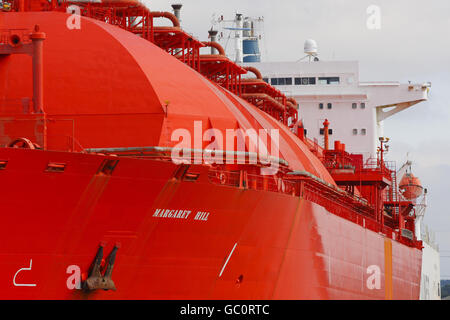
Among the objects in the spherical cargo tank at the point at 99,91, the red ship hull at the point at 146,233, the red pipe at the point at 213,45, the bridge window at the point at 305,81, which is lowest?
the red ship hull at the point at 146,233

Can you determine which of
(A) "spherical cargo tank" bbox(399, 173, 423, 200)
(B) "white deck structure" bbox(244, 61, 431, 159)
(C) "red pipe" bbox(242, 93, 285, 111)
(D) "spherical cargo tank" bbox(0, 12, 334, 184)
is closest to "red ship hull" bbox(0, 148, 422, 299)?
(D) "spherical cargo tank" bbox(0, 12, 334, 184)

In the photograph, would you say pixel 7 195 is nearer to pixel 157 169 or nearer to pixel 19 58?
pixel 157 169

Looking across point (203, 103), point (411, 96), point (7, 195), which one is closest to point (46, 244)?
point (7, 195)

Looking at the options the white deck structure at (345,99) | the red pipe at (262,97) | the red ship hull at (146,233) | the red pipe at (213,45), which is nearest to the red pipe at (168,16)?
the red pipe at (213,45)

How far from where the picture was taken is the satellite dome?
→ 175ft

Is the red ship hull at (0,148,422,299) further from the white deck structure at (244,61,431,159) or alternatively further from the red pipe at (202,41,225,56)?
the white deck structure at (244,61,431,159)

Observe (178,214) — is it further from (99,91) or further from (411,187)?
(411,187)

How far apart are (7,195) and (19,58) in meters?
5.89

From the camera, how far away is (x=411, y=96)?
165 feet

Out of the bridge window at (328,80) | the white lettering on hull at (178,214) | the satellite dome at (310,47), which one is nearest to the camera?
the white lettering on hull at (178,214)

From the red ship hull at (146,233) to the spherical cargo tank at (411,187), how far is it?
89.7 ft

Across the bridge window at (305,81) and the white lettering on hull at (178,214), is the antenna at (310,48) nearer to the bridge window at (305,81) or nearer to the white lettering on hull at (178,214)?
the bridge window at (305,81)

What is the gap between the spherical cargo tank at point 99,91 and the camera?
20.8 metres
